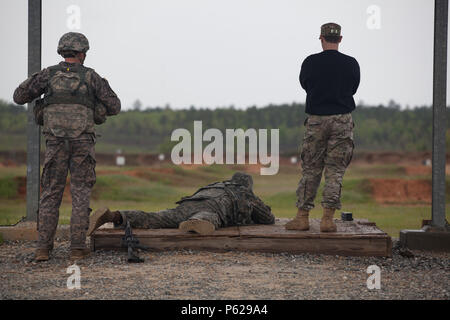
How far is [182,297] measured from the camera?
13.4ft

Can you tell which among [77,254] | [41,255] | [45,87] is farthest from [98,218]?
[45,87]

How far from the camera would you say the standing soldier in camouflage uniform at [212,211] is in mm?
5984

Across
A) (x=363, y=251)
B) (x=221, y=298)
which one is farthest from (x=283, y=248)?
(x=221, y=298)

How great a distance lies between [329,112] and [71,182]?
258 centimetres

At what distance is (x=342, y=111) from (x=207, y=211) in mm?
1690

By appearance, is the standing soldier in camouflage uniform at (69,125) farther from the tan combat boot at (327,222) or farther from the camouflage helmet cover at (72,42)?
the tan combat boot at (327,222)

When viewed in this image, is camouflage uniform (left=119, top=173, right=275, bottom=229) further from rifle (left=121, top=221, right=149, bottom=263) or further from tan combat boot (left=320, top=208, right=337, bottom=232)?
tan combat boot (left=320, top=208, right=337, bottom=232)

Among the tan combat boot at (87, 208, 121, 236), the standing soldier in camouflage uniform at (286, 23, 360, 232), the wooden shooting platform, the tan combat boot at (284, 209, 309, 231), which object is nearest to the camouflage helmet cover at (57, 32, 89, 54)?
the tan combat boot at (87, 208, 121, 236)

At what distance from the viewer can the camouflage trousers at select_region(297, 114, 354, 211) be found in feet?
19.2

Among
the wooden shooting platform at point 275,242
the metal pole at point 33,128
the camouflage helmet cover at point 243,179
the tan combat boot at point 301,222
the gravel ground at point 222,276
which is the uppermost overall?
the metal pole at point 33,128

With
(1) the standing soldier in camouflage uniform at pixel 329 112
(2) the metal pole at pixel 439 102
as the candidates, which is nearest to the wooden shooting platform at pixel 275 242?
(1) the standing soldier in camouflage uniform at pixel 329 112

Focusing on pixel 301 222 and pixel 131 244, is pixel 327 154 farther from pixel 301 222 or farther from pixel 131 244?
pixel 131 244

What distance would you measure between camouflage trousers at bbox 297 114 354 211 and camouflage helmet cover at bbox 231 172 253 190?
72cm

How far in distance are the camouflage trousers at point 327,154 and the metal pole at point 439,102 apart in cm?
139
